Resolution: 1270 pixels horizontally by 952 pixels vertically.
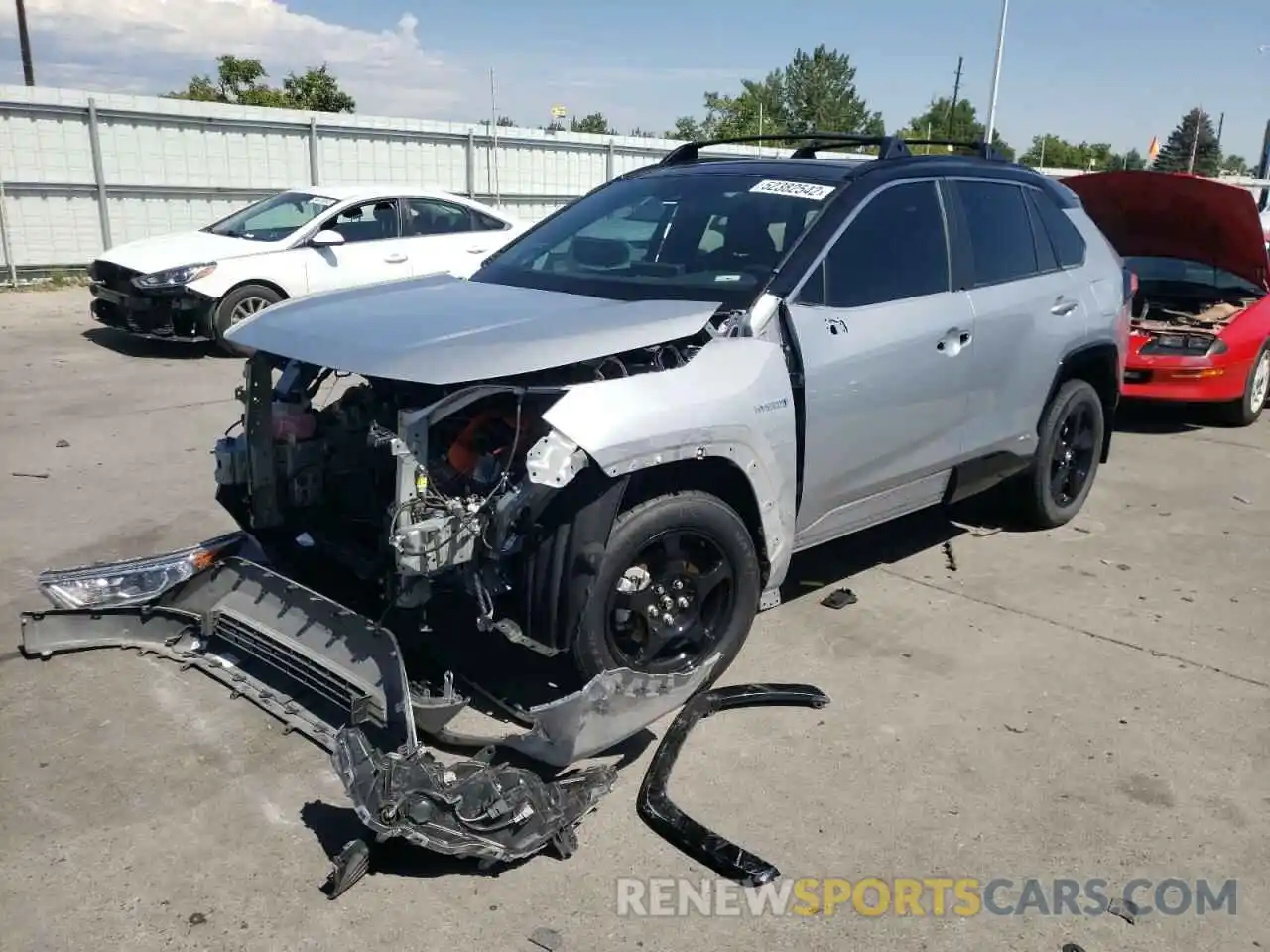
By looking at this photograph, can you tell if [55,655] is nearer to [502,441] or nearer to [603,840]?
[502,441]

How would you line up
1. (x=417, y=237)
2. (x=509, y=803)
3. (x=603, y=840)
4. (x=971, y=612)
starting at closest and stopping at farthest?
(x=509, y=803)
(x=603, y=840)
(x=971, y=612)
(x=417, y=237)

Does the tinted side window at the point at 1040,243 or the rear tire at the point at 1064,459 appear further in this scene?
the rear tire at the point at 1064,459

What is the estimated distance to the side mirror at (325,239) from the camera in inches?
411

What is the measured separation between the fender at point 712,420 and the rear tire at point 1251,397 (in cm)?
646

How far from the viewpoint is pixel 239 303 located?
10.2 m

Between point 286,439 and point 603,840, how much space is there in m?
2.02

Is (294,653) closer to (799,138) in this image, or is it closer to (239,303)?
(799,138)

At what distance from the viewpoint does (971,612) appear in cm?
488

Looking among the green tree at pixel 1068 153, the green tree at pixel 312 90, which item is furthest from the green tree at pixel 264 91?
the green tree at pixel 1068 153

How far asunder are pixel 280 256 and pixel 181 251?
0.99 meters

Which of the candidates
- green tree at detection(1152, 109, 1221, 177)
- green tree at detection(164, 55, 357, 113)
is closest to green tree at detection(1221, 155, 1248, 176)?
green tree at detection(1152, 109, 1221, 177)

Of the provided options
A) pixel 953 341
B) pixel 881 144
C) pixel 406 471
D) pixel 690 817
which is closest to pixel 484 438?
pixel 406 471

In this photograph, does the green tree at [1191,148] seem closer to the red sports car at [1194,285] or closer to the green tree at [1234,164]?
the green tree at [1234,164]

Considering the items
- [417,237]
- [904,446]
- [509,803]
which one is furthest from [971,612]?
[417,237]
